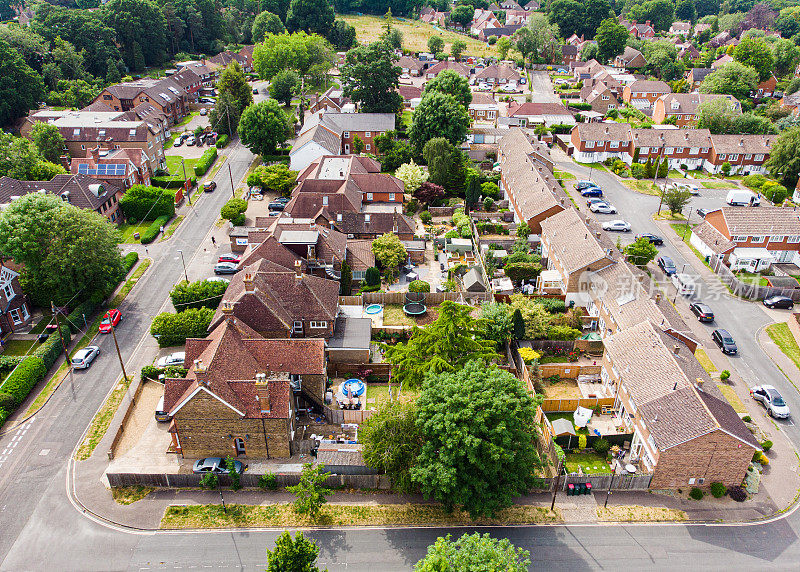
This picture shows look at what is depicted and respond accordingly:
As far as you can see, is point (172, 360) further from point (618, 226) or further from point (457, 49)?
point (457, 49)

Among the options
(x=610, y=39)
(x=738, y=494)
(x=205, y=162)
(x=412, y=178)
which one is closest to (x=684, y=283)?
(x=738, y=494)

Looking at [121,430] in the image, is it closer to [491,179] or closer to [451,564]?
[451,564]

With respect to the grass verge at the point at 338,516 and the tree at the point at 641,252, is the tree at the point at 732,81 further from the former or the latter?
the grass verge at the point at 338,516

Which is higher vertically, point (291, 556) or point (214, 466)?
point (291, 556)

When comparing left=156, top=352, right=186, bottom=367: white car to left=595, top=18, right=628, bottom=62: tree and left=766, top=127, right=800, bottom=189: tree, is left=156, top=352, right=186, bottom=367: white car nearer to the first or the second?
left=766, top=127, right=800, bottom=189: tree

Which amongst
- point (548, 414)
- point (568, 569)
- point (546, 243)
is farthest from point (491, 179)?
point (568, 569)

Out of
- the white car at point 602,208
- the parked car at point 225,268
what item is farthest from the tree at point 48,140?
the white car at point 602,208
